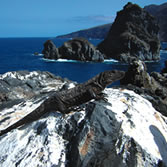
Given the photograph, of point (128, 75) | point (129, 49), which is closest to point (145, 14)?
point (129, 49)

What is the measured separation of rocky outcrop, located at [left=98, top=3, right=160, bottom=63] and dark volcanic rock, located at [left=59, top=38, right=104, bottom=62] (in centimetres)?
1293

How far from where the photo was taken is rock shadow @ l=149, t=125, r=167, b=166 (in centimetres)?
629

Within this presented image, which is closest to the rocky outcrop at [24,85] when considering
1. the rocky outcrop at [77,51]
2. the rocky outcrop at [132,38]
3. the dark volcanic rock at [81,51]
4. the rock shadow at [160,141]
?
the rock shadow at [160,141]

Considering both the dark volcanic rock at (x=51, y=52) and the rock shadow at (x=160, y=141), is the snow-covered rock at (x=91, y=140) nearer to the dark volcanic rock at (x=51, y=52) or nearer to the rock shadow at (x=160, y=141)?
the rock shadow at (x=160, y=141)

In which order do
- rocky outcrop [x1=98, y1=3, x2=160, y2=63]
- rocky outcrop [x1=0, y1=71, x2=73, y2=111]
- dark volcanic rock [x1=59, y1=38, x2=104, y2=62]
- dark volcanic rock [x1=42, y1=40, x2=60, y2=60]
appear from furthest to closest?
rocky outcrop [x1=98, y1=3, x2=160, y2=63]
dark volcanic rock [x1=42, y1=40, x2=60, y2=60]
dark volcanic rock [x1=59, y1=38, x2=104, y2=62]
rocky outcrop [x1=0, y1=71, x2=73, y2=111]

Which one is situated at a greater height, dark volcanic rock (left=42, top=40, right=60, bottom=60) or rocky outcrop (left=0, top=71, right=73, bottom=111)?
rocky outcrop (left=0, top=71, right=73, bottom=111)

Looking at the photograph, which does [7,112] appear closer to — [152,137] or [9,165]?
[9,165]

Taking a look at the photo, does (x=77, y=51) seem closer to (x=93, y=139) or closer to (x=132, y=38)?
(x=132, y=38)

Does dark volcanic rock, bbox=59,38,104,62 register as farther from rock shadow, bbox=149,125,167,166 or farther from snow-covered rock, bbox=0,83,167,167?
rock shadow, bbox=149,125,167,166

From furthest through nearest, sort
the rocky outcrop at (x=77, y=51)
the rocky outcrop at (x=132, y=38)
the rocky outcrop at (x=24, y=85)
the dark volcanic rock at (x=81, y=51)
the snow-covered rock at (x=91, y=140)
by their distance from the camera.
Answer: the rocky outcrop at (x=132, y=38)
the rocky outcrop at (x=77, y=51)
the dark volcanic rock at (x=81, y=51)
the rocky outcrop at (x=24, y=85)
the snow-covered rock at (x=91, y=140)

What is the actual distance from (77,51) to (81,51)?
6.17 feet

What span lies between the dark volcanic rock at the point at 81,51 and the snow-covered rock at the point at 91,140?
84152 millimetres

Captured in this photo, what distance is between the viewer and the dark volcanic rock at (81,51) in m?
90.2

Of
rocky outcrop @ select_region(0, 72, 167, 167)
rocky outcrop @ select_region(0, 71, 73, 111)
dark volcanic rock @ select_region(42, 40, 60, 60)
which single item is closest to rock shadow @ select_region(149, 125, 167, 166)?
rocky outcrop @ select_region(0, 72, 167, 167)
